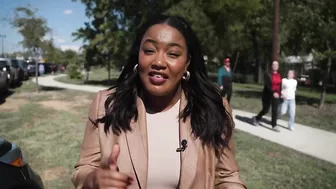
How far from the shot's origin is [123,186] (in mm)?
1310

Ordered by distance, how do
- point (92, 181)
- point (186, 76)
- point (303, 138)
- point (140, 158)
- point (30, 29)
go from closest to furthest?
point (92, 181) < point (140, 158) < point (186, 76) < point (303, 138) < point (30, 29)

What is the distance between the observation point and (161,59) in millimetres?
1711

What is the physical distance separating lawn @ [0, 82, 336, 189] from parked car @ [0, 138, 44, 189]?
152 cm

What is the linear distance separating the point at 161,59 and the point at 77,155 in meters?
4.92

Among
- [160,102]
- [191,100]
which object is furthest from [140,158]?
[191,100]

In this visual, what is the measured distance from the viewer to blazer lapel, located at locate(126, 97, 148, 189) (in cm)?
165

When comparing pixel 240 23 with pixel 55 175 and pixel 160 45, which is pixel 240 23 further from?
pixel 160 45

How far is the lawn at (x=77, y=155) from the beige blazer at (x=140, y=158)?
10.6 feet

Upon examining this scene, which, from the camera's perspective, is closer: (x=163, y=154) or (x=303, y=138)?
(x=163, y=154)

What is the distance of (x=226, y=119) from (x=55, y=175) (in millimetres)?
4011

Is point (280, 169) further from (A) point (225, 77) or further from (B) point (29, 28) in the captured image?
(B) point (29, 28)

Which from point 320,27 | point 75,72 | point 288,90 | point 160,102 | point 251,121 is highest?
point 320,27

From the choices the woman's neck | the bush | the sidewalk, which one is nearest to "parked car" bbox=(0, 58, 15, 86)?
the bush

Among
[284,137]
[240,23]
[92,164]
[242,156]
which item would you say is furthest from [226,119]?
[240,23]
